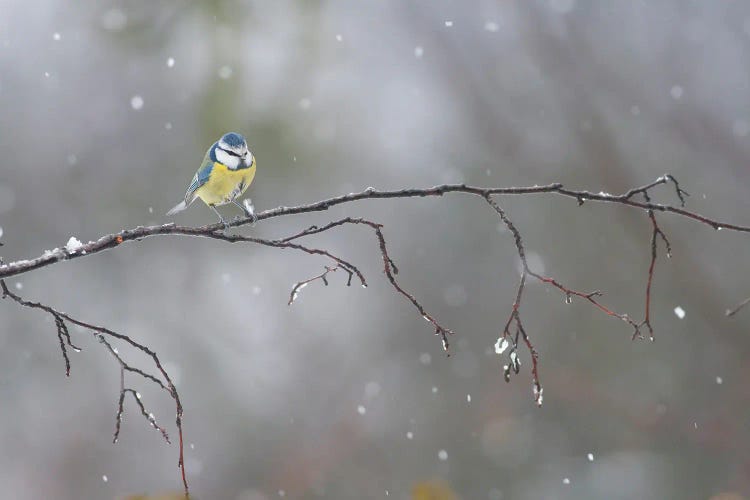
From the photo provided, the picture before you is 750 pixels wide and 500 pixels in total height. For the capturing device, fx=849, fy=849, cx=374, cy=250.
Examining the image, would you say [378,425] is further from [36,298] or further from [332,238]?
[36,298]

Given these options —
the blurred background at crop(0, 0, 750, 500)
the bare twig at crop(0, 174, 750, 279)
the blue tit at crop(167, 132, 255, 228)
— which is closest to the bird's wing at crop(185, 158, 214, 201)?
the blue tit at crop(167, 132, 255, 228)

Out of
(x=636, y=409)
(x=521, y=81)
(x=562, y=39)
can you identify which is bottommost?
(x=636, y=409)

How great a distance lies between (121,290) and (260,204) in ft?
5.55

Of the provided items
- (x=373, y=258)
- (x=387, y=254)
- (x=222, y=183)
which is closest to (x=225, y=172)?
(x=222, y=183)

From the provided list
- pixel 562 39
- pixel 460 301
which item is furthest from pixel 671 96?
pixel 460 301

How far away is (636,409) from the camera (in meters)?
8.02

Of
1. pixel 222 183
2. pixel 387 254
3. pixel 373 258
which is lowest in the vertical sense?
pixel 387 254

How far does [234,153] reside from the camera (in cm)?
230

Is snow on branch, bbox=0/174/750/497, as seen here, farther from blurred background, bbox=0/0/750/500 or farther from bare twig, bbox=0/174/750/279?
blurred background, bbox=0/0/750/500

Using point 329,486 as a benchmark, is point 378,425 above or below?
above

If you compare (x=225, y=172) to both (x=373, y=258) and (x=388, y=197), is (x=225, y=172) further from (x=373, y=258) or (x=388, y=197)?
(x=373, y=258)

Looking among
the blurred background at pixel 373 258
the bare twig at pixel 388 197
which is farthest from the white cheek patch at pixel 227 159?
the blurred background at pixel 373 258

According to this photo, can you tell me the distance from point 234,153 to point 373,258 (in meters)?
6.95

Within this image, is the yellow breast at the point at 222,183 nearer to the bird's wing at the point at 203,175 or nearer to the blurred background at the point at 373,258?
the bird's wing at the point at 203,175
